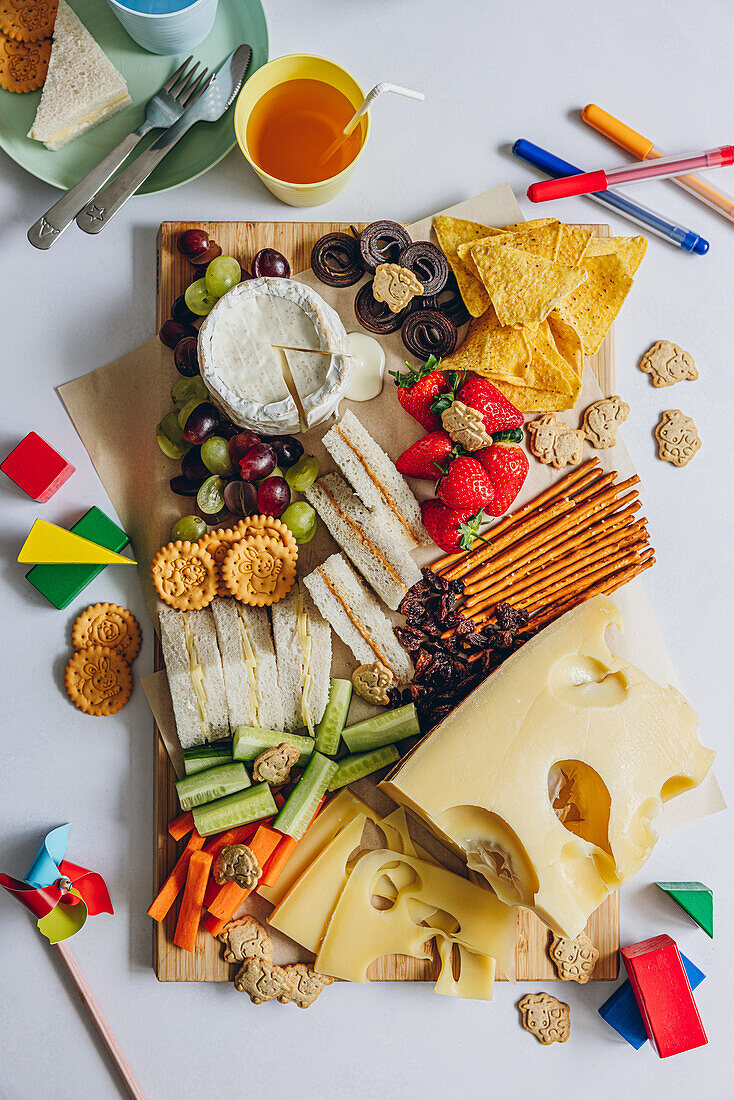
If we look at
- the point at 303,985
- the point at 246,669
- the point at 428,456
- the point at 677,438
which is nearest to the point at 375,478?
the point at 428,456

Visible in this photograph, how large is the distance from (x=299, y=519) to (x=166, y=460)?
12.1 inches

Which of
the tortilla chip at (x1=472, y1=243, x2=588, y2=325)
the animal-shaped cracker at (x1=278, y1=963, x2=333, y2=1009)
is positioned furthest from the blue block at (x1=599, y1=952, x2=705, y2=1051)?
the tortilla chip at (x1=472, y1=243, x2=588, y2=325)

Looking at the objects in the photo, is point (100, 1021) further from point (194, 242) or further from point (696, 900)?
point (194, 242)

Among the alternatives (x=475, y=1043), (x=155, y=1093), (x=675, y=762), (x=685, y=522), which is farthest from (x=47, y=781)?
(x=685, y=522)

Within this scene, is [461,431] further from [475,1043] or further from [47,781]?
[475,1043]

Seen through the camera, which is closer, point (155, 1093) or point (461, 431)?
point (461, 431)

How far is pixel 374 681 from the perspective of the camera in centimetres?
156

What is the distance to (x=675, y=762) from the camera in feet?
4.81

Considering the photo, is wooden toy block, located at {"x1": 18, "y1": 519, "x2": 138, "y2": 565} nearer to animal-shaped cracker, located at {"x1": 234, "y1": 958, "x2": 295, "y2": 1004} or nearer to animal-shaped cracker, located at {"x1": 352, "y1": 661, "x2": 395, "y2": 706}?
animal-shaped cracker, located at {"x1": 352, "y1": 661, "x2": 395, "y2": 706}

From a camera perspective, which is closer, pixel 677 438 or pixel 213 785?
pixel 213 785

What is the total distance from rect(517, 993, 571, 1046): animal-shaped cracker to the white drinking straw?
1747 mm

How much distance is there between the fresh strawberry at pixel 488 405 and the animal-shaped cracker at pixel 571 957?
1.02m

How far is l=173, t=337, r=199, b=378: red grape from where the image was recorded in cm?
157

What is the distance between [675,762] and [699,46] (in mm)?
1513
